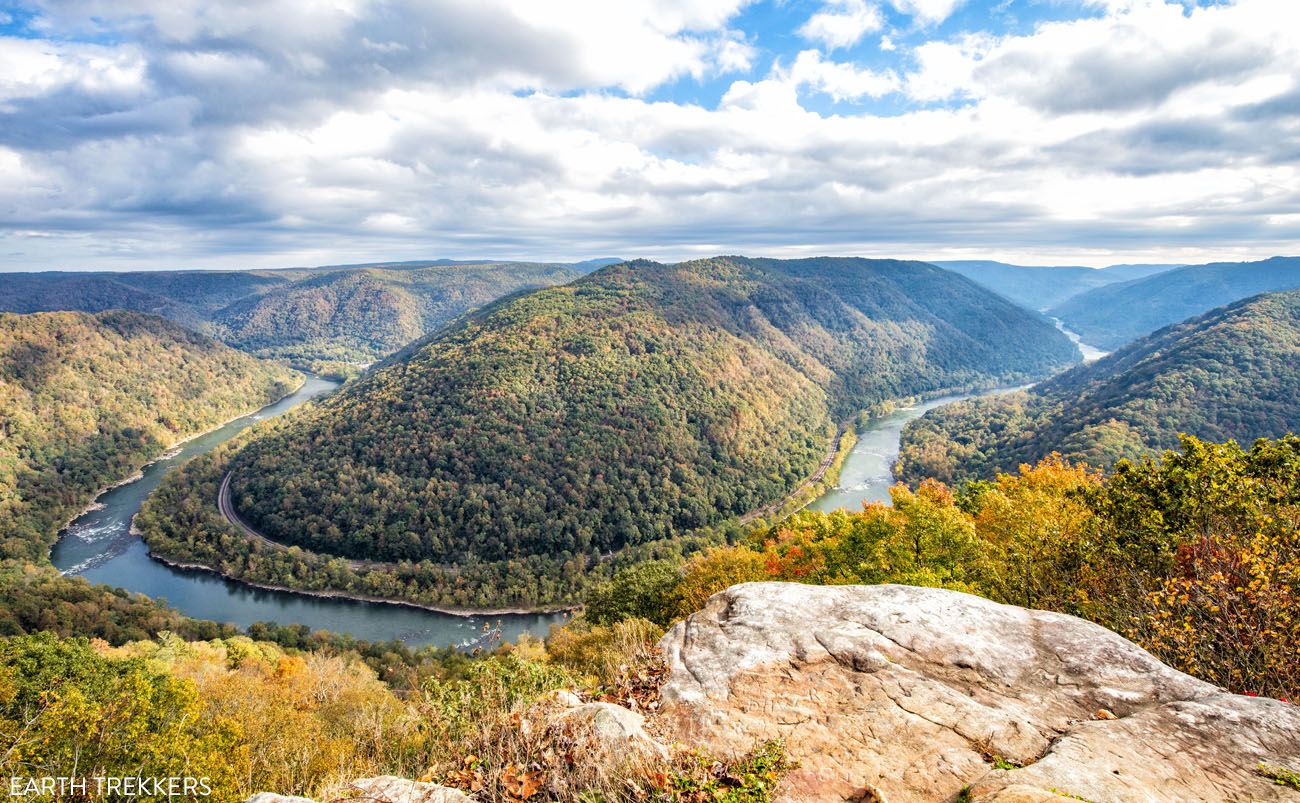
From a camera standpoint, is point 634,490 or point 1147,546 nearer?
point 1147,546

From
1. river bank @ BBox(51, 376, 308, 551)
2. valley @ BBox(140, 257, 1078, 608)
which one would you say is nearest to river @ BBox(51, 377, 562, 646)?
valley @ BBox(140, 257, 1078, 608)

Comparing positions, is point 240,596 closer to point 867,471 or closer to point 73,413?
point 73,413

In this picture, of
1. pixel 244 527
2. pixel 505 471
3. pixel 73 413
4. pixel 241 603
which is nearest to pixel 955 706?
pixel 241 603

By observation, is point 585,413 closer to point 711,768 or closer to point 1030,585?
point 1030,585

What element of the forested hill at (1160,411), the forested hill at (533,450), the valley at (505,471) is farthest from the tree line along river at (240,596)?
the forested hill at (1160,411)

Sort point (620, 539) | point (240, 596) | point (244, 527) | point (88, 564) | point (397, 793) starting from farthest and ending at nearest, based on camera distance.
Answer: point (244, 527) < point (620, 539) < point (88, 564) < point (240, 596) < point (397, 793)

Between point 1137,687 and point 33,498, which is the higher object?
point 1137,687

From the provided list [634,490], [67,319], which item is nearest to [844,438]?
[634,490]

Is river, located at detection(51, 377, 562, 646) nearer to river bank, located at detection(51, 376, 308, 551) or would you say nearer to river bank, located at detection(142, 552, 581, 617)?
river bank, located at detection(142, 552, 581, 617)
